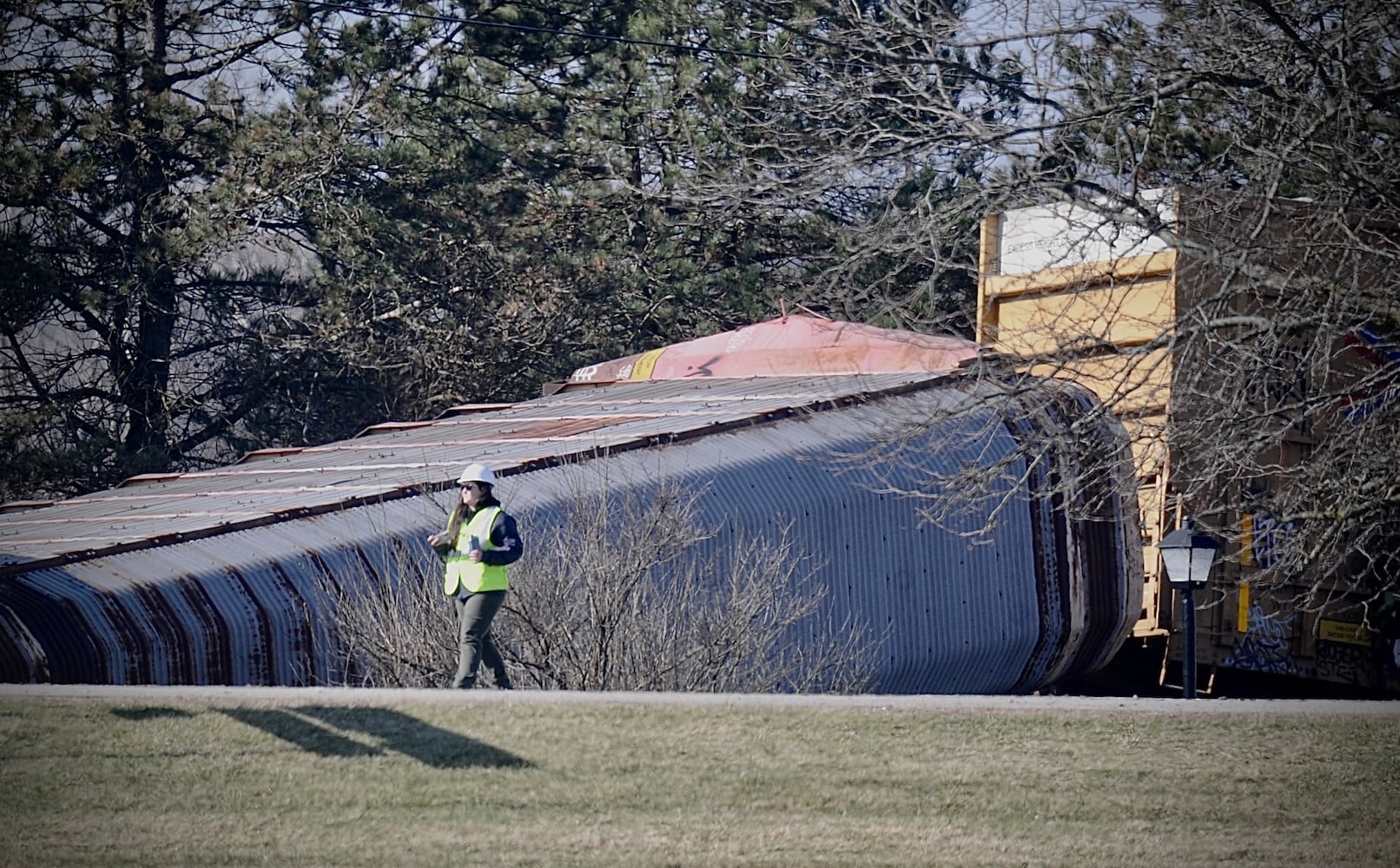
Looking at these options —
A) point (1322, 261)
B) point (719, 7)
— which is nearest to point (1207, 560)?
point (1322, 261)

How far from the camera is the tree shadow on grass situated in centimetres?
843

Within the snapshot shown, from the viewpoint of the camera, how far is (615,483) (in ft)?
44.3

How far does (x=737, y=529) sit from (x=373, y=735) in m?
5.19

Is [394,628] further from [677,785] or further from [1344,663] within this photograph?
[1344,663]

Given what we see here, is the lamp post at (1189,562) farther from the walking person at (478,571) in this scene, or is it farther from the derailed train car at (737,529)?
the walking person at (478,571)

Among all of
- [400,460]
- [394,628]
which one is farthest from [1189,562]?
[400,460]

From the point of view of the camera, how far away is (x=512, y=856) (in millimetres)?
7230

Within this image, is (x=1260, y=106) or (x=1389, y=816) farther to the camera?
(x=1260, y=106)

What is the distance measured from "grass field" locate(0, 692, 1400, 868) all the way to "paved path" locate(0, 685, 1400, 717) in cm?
8

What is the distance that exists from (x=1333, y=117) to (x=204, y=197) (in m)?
19.7

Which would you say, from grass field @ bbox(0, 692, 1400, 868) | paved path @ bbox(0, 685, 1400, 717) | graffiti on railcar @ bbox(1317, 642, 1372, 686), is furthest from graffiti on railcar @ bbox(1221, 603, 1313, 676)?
grass field @ bbox(0, 692, 1400, 868)

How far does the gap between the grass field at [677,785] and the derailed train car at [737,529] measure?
248 centimetres

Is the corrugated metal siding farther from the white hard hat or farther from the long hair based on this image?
the white hard hat

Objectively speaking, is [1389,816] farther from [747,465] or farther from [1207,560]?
[747,465]
